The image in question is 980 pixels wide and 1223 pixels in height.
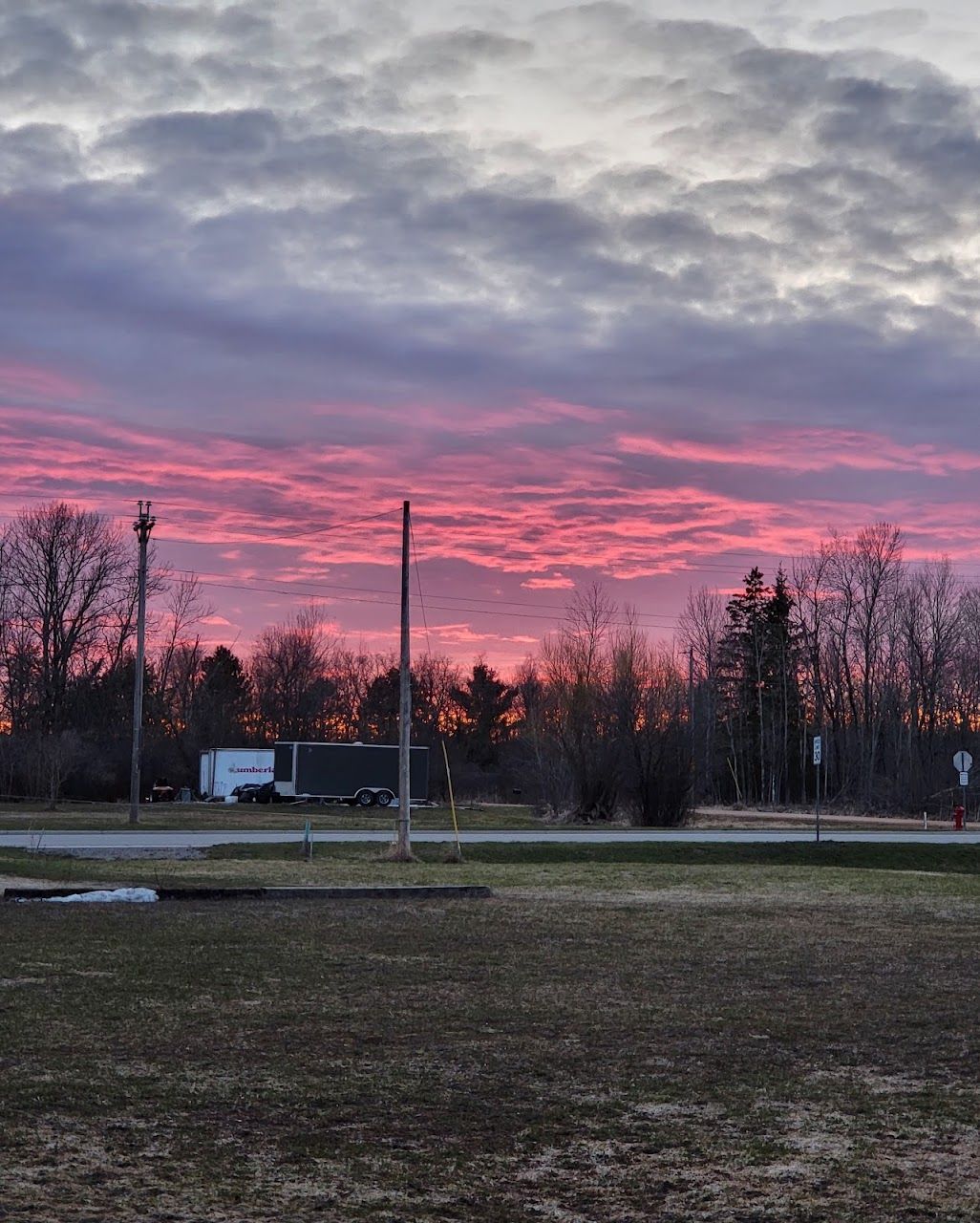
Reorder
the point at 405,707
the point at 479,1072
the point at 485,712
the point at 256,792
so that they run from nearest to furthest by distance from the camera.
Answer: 1. the point at 479,1072
2. the point at 405,707
3. the point at 256,792
4. the point at 485,712

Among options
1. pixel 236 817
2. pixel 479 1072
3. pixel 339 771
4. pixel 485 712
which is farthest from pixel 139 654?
pixel 485 712

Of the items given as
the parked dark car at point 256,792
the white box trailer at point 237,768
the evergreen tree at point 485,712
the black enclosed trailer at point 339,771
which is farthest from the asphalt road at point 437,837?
the evergreen tree at point 485,712

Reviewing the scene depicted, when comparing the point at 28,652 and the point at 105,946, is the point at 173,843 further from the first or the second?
the point at 28,652

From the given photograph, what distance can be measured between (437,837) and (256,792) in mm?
30371

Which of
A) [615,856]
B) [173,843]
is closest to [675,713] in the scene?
[615,856]

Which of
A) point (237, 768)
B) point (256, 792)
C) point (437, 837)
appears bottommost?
Result: point (437, 837)

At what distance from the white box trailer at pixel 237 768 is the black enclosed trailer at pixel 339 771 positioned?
6.53 m

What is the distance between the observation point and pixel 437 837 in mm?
36219

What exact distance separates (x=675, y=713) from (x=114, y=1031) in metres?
47.9

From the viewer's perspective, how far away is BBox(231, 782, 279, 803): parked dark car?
63.7 m

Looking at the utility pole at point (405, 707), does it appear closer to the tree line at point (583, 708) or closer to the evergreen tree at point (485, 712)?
the tree line at point (583, 708)

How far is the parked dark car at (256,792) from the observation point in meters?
63.7

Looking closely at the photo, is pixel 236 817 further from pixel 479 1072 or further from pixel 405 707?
pixel 479 1072

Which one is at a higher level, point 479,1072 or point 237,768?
point 237,768
